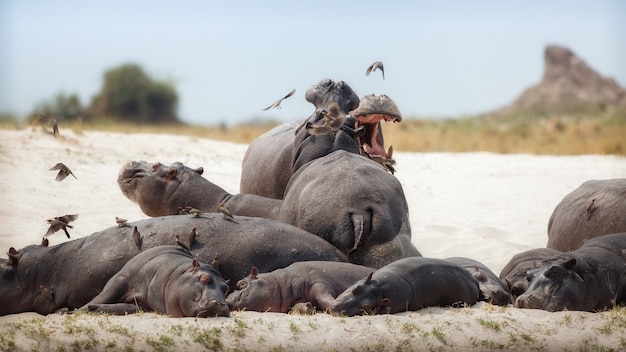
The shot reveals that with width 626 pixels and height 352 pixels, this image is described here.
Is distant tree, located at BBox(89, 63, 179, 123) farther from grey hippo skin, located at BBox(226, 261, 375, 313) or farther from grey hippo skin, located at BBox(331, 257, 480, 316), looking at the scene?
grey hippo skin, located at BBox(331, 257, 480, 316)

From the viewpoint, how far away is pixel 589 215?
958 centimetres

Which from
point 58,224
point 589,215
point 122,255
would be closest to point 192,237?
point 122,255

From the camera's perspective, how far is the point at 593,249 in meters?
8.05

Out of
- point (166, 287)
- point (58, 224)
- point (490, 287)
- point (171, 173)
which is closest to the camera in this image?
point (166, 287)

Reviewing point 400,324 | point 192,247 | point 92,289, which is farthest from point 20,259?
point 400,324

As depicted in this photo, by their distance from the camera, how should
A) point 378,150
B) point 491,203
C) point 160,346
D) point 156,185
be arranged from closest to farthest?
point 160,346 < point 156,185 < point 378,150 < point 491,203

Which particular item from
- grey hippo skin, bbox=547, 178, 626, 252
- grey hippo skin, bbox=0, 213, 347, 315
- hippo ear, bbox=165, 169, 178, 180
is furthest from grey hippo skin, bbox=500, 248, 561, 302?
hippo ear, bbox=165, 169, 178, 180

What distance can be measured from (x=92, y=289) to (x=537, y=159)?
40.4 ft

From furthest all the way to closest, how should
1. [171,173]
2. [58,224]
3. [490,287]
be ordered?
[171,173] < [58,224] < [490,287]

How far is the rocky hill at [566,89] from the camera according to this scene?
62062mm

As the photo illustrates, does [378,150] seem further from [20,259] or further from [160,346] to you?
[160,346]

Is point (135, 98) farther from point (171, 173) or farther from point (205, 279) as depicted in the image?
point (205, 279)

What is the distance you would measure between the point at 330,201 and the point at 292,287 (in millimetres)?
1275

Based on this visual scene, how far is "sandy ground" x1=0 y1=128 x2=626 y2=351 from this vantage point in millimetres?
6250
